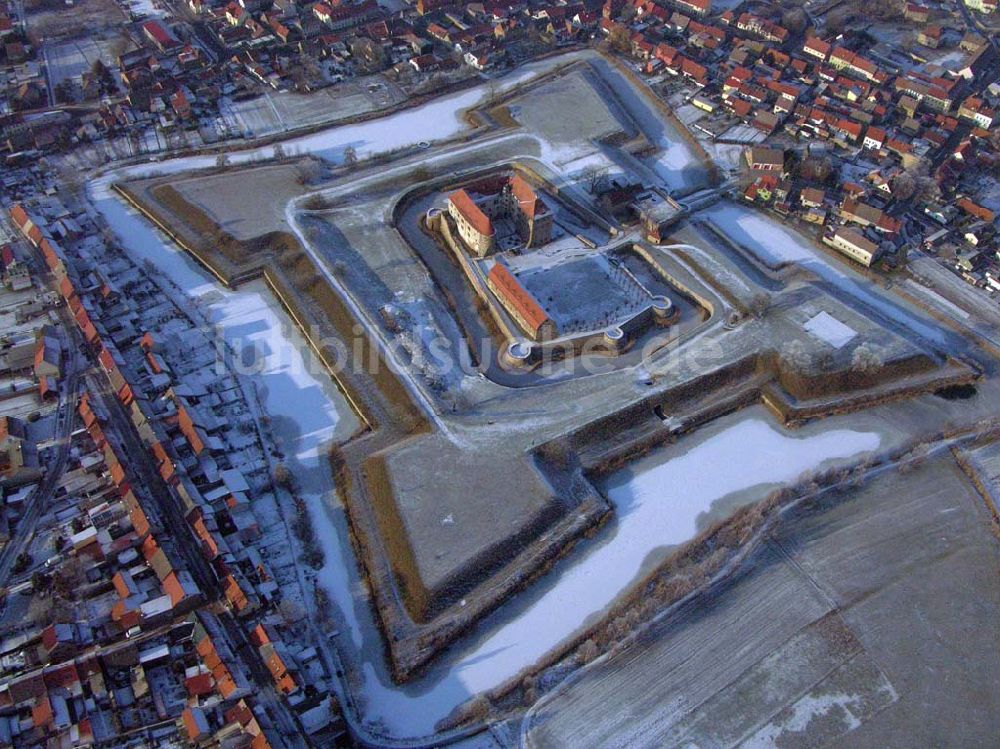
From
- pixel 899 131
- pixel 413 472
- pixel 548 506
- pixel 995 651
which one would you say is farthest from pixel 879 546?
pixel 899 131

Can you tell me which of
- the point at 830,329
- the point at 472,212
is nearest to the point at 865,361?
the point at 830,329

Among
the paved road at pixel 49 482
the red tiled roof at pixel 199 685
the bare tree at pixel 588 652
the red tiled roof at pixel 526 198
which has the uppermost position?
the red tiled roof at pixel 526 198

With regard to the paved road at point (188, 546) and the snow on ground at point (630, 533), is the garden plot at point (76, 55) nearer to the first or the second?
the paved road at point (188, 546)

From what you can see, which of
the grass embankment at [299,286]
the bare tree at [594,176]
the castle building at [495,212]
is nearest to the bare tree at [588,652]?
the grass embankment at [299,286]

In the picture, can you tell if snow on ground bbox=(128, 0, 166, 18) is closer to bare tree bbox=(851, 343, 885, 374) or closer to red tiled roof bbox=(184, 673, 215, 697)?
red tiled roof bbox=(184, 673, 215, 697)

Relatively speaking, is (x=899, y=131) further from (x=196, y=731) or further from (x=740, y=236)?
(x=196, y=731)

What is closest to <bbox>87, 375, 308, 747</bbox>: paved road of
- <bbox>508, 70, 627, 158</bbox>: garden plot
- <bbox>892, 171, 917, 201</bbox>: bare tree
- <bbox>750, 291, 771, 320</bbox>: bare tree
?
<bbox>750, 291, 771, 320</bbox>: bare tree
